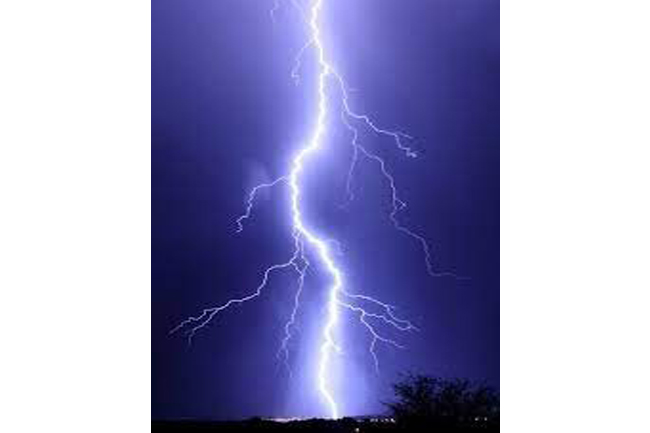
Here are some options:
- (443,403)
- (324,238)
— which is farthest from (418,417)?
(324,238)

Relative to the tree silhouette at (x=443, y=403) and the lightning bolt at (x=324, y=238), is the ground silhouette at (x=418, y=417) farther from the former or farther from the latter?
the lightning bolt at (x=324, y=238)

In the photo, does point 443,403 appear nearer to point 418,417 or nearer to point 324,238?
point 418,417

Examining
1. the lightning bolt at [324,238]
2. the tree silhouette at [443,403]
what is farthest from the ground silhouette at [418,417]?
the lightning bolt at [324,238]

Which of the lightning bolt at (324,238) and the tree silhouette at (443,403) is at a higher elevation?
the lightning bolt at (324,238)

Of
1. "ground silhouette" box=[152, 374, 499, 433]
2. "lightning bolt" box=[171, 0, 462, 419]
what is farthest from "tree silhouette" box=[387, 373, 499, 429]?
"lightning bolt" box=[171, 0, 462, 419]

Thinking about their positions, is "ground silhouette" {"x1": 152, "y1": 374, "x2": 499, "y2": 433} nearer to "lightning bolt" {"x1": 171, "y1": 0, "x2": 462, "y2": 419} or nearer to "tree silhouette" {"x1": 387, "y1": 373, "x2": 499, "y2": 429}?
"tree silhouette" {"x1": 387, "y1": 373, "x2": 499, "y2": 429}
